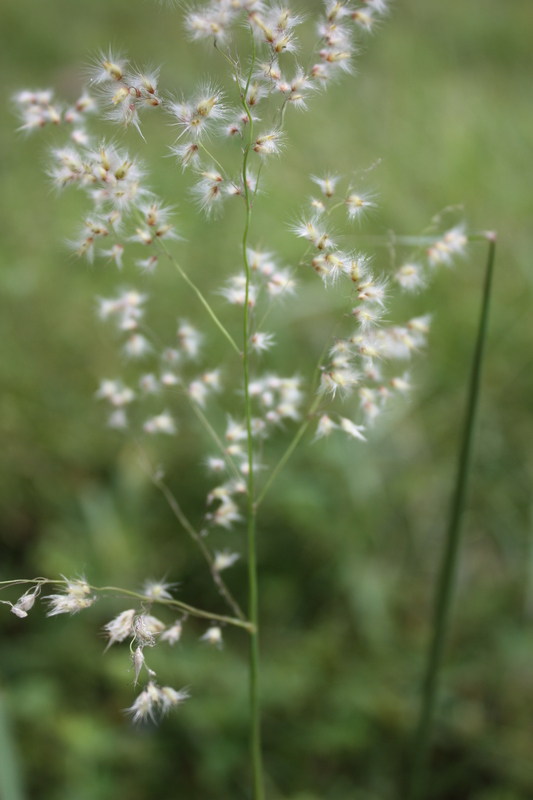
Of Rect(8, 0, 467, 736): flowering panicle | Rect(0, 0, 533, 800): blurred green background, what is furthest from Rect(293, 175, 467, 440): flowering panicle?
Rect(0, 0, 533, 800): blurred green background

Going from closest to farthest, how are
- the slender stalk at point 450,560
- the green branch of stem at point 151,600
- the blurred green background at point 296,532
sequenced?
the green branch of stem at point 151,600 → the slender stalk at point 450,560 → the blurred green background at point 296,532

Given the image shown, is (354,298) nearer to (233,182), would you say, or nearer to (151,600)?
(233,182)

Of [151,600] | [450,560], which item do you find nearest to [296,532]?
[450,560]

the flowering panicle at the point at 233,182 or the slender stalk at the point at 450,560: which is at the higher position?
the flowering panicle at the point at 233,182

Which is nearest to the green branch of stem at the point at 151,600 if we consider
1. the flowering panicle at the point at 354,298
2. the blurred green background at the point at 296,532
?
the flowering panicle at the point at 354,298

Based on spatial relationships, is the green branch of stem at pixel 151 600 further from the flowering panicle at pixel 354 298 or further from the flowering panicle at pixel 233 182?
the flowering panicle at pixel 354 298

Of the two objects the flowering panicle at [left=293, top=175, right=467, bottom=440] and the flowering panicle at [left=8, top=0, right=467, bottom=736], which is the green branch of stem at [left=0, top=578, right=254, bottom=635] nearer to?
the flowering panicle at [left=8, top=0, right=467, bottom=736]
